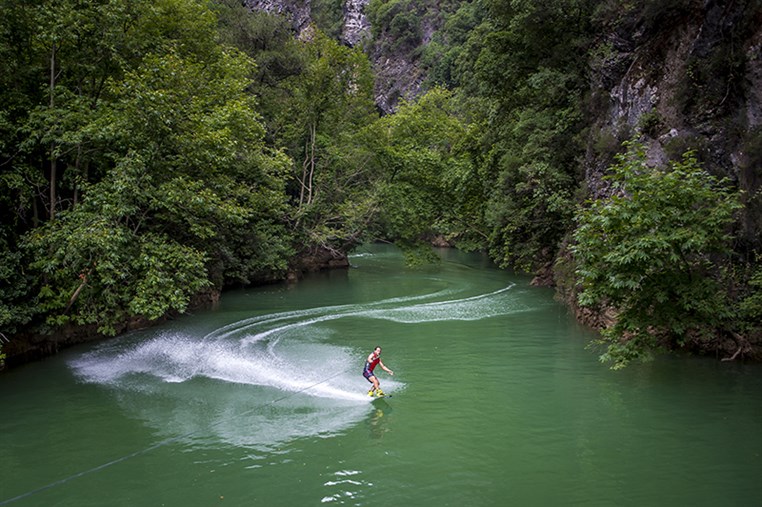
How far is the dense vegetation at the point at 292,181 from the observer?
42.6 feet

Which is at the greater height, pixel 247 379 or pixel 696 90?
pixel 696 90

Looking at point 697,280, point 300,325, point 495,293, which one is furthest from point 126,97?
point 495,293

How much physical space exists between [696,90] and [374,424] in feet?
45.8

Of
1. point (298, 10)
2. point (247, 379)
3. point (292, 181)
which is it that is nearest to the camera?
point (247, 379)

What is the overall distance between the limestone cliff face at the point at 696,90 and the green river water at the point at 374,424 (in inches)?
229

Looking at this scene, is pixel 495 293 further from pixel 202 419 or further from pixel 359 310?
pixel 202 419

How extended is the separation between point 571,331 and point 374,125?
884 inches

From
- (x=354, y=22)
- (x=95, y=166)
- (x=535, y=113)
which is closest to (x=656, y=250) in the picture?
(x=535, y=113)

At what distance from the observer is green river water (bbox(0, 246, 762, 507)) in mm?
8812

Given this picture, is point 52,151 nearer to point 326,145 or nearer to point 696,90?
point 696,90

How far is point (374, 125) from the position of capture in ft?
124

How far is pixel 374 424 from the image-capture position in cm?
1168

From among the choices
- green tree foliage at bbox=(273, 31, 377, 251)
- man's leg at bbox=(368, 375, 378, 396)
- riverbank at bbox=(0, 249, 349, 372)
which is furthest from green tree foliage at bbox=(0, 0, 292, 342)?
green tree foliage at bbox=(273, 31, 377, 251)

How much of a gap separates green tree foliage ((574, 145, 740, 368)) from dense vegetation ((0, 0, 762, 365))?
53mm
